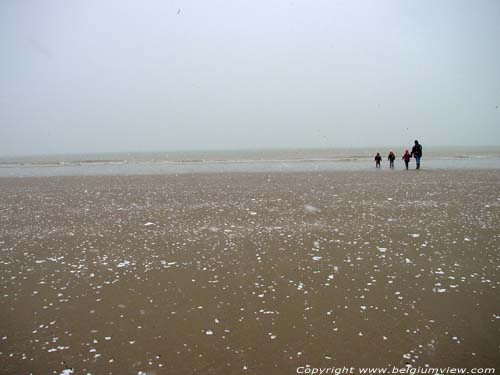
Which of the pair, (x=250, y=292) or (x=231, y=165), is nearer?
(x=250, y=292)

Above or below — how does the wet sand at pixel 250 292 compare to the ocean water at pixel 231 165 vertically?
below

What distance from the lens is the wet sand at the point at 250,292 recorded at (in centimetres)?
428

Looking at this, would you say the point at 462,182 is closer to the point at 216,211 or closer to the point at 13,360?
the point at 216,211

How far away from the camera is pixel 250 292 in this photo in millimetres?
6051

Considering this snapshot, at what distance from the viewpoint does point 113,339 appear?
4680mm

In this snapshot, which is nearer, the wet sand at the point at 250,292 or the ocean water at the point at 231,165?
the wet sand at the point at 250,292

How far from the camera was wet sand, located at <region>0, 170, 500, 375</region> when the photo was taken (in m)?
4.28

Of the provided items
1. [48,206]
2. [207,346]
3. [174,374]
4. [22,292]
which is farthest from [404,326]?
[48,206]

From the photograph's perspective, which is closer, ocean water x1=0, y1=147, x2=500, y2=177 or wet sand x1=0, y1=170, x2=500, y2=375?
wet sand x1=0, y1=170, x2=500, y2=375

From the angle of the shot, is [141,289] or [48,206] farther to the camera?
[48,206]

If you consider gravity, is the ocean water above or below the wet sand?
above

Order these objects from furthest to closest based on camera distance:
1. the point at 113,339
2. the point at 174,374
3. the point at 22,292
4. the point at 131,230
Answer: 1. the point at 131,230
2. the point at 22,292
3. the point at 113,339
4. the point at 174,374

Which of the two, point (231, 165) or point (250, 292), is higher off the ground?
point (231, 165)

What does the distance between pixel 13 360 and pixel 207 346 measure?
8.23ft
